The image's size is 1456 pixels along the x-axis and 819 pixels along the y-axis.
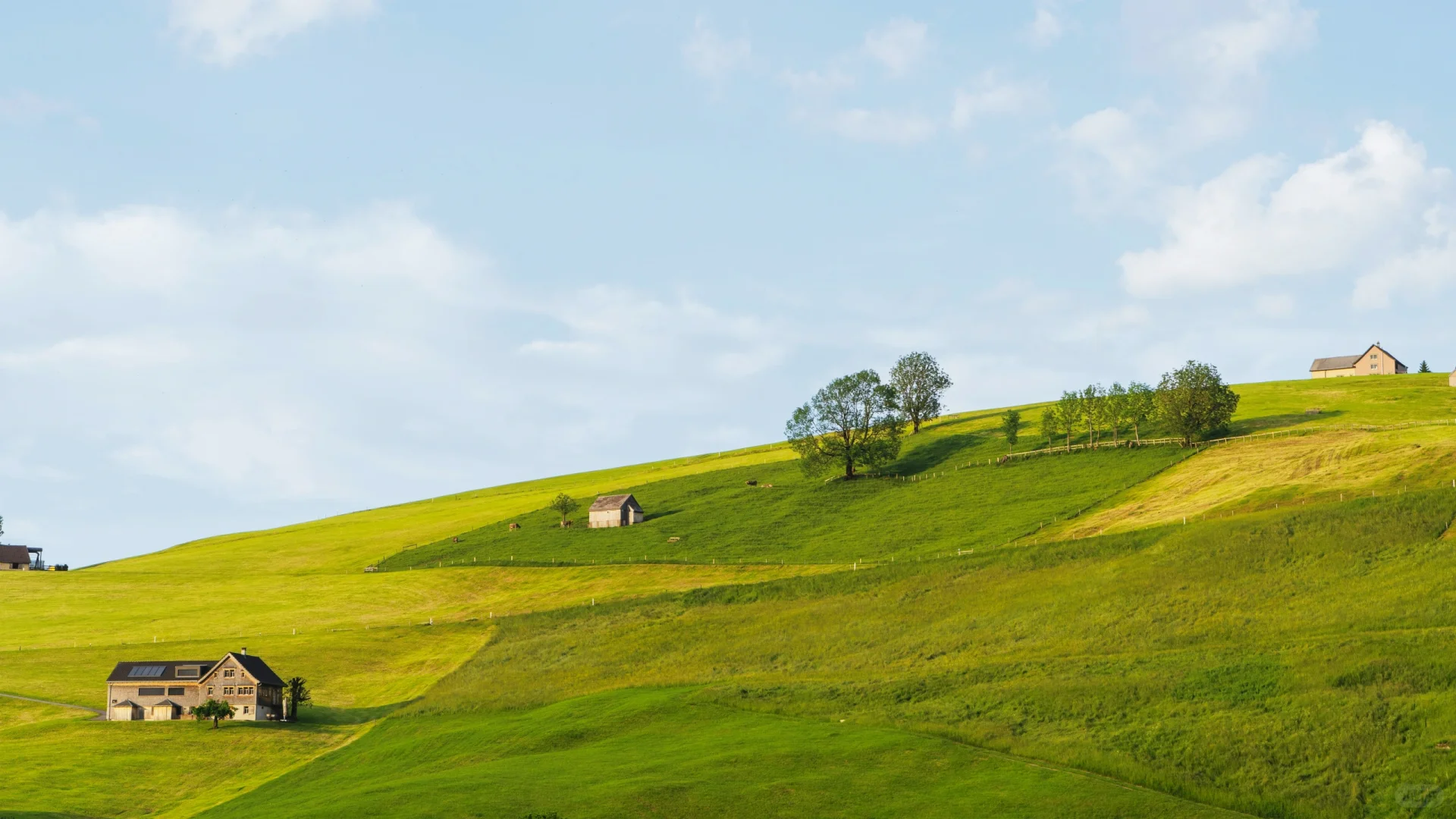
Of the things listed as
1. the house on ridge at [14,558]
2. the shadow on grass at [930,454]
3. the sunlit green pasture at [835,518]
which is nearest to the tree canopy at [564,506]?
the sunlit green pasture at [835,518]

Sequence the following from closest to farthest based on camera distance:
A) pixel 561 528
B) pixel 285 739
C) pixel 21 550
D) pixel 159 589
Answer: pixel 285 739, pixel 159 589, pixel 561 528, pixel 21 550

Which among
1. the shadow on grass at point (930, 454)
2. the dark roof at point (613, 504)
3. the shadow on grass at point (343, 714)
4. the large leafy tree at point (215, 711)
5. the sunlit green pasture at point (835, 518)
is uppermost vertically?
the shadow on grass at point (930, 454)

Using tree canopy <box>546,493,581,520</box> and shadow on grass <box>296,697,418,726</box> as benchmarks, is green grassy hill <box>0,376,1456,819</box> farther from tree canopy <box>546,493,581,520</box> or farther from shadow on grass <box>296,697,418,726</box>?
tree canopy <box>546,493,581,520</box>

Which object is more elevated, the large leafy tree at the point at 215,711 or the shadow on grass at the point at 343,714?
the large leafy tree at the point at 215,711

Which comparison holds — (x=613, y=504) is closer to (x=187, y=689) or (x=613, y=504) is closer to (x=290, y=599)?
(x=290, y=599)

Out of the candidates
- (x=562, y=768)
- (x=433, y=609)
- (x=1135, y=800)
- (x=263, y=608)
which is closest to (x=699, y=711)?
(x=562, y=768)

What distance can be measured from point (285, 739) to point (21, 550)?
374 ft

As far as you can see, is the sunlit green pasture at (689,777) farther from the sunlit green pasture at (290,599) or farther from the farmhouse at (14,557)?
the farmhouse at (14,557)

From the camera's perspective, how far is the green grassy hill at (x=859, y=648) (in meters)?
48.3

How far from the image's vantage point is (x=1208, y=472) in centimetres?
11894

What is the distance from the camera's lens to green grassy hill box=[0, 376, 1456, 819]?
1903 inches

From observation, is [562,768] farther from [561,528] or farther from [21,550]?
[21,550]

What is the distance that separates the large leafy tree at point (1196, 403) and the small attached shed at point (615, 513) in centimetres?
6362

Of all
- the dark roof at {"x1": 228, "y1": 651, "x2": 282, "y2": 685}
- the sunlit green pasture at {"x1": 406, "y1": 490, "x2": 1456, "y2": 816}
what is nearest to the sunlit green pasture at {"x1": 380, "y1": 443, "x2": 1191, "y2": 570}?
the sunlit green pasture at {"x1": 406, "y1": 490, "x2": 1456, "y2": 816}
